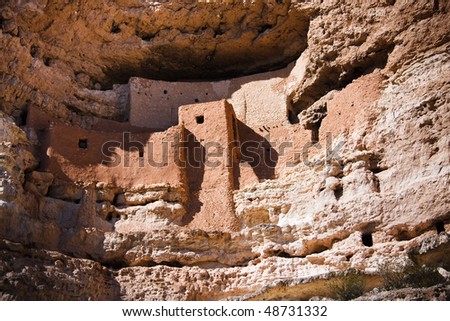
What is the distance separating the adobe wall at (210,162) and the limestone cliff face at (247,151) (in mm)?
86

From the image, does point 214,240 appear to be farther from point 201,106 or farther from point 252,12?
point 252,12

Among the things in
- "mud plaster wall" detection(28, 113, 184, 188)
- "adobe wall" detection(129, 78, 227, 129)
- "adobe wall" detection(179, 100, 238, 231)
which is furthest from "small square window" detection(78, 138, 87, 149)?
"adobe wall" detection(179, 100, 238, 231)

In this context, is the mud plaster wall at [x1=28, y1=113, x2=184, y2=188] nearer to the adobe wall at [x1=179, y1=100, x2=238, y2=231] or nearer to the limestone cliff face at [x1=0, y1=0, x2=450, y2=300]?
the limestone cliff face at [x1=0, y1=0, x2=450, y2=300]

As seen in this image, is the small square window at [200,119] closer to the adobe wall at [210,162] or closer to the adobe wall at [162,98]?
the adobe wall at [210,162]

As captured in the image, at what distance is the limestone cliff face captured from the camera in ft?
53.8

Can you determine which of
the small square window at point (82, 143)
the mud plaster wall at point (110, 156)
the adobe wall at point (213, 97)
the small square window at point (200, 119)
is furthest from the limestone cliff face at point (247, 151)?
the small square window at point (200, 119)

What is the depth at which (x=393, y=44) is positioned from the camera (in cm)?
1884

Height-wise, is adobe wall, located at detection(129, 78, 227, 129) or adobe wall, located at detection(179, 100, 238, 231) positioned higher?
adobe wall, located at detection(129, 78, 227, 129)

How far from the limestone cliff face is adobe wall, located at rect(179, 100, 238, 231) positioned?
0.09 m

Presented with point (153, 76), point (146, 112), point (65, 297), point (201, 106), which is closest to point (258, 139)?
point (201, 106)

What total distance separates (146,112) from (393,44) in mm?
6736

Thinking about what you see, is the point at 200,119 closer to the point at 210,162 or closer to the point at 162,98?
the point at 210,162

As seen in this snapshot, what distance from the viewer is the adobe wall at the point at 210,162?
19031 millimetres

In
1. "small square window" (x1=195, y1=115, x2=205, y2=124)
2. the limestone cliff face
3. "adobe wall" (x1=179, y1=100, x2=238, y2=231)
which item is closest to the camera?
the limestone cliff face
